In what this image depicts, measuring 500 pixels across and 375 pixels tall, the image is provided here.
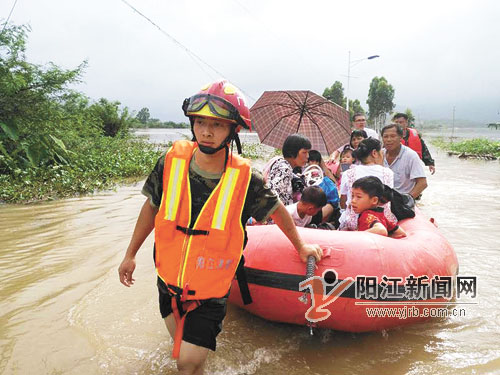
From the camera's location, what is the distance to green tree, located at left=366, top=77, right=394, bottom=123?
46500mm

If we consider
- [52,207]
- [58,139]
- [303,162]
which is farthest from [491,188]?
[58,139]

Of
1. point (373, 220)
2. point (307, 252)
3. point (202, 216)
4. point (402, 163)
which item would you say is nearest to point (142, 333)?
point (307, 252)

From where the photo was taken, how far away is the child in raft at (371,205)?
3133 mm

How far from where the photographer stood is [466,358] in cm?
281

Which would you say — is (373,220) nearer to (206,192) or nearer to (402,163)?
(206,192)

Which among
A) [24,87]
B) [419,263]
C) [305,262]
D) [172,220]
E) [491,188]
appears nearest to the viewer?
[172,220]

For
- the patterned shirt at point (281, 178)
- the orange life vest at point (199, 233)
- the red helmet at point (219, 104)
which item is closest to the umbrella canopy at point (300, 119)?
the patterned shirt at point (281, 178)

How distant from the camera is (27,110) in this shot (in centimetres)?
879

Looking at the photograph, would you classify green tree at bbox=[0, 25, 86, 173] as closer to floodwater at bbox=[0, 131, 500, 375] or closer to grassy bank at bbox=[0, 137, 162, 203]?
grassy bank at bbox=[0, 137, 162, 203]

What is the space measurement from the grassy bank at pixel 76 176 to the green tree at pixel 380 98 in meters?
40.2

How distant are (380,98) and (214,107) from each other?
1921 inches

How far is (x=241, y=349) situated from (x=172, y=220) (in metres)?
1.43

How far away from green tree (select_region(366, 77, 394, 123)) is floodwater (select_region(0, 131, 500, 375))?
4492 cm

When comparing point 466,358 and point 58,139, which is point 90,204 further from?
point 466,358
